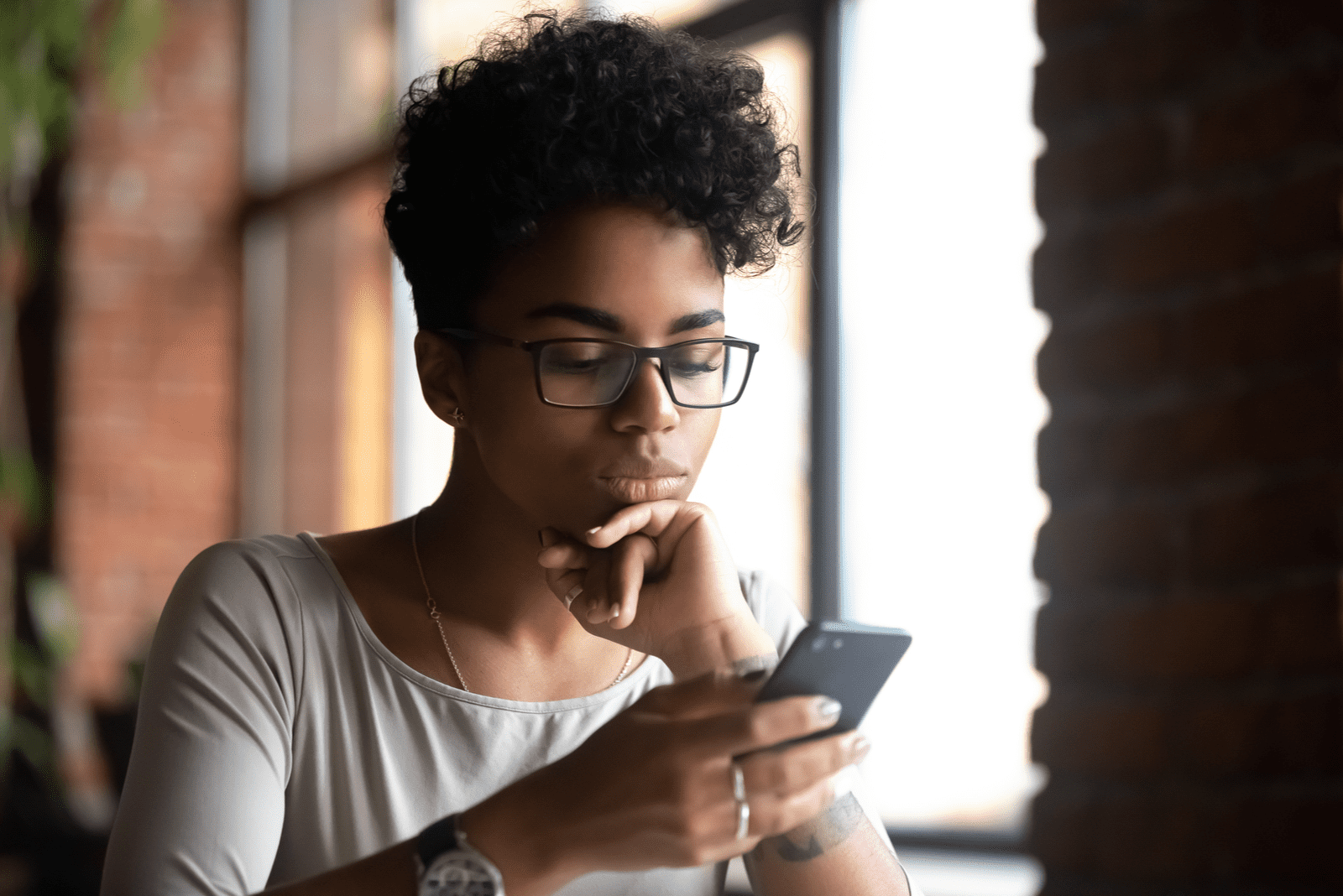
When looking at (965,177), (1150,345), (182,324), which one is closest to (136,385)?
(182,324)

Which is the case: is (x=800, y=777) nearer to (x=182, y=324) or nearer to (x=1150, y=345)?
(x=1150, y=345)

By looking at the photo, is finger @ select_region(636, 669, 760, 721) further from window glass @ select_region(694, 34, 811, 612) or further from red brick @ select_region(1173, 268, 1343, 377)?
window glass @ select_region(694, 34, 811, 612)

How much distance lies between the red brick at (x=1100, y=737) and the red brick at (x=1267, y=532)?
A: 188mm

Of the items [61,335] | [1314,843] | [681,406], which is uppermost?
[61,335]

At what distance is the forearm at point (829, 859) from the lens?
3.85ft

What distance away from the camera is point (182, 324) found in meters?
4.65

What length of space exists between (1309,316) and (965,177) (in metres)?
1.15

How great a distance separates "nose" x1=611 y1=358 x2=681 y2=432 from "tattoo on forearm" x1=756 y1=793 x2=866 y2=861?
38 cm

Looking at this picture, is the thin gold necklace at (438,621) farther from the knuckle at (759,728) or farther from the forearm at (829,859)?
the knuckle at (759,728)

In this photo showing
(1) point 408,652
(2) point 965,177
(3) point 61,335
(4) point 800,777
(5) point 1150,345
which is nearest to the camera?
(4) point 800,777

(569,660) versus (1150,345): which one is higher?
(1150,345)

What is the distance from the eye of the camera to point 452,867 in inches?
36.6

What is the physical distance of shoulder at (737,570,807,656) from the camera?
1530 mm

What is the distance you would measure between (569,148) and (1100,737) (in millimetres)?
926
